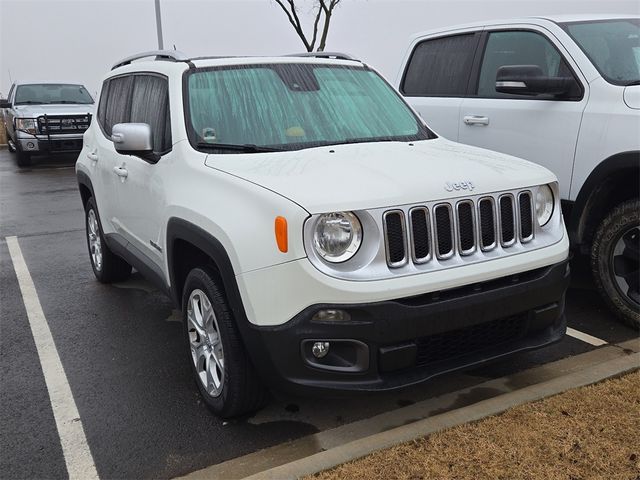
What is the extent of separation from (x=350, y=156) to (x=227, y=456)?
5.39 ft

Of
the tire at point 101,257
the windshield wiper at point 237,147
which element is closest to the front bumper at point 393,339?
the windshield wiper at point 237,147

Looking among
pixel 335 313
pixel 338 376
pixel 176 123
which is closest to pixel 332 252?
pixel 335 313

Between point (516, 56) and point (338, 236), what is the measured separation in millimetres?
3106

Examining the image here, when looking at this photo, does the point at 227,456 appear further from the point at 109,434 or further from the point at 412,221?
the point at 412,221

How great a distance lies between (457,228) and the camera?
2.91 meters

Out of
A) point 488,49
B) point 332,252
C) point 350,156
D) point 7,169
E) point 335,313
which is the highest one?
point 488,49

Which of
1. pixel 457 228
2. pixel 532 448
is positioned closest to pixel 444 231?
pixel 457 228

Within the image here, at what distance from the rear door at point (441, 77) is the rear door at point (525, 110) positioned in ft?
0.38

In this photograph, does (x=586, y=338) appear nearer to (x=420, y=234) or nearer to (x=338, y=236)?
(x=420, y=234)

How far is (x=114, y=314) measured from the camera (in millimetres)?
5000

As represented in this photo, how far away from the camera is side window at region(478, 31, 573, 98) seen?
15.4ft

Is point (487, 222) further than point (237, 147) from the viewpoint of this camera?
No

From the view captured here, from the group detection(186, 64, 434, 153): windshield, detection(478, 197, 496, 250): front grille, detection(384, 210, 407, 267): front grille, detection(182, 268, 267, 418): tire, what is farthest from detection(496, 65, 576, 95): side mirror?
detection(182, 268, 267, 418): tire

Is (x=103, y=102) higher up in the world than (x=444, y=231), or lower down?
higher up
